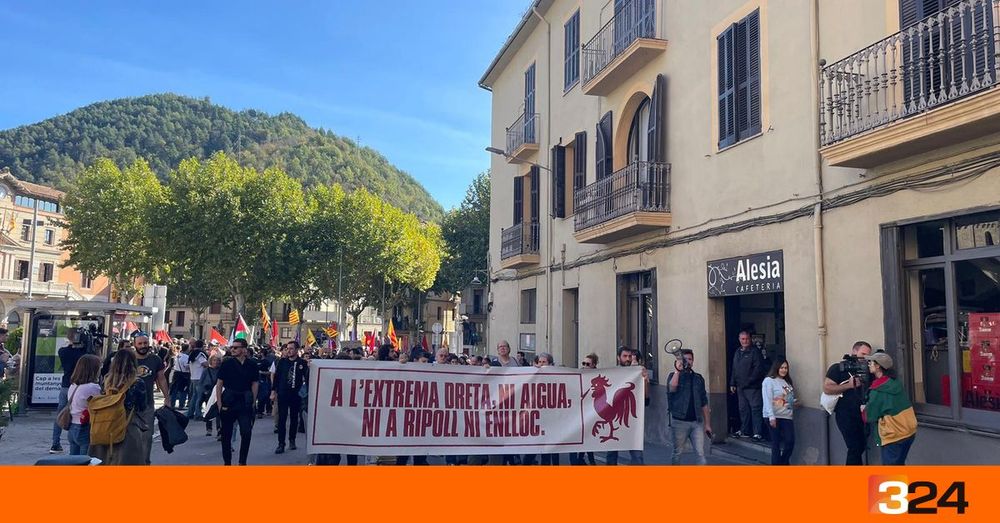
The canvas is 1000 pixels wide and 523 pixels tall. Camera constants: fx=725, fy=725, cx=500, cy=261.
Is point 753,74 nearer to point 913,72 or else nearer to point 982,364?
point 913,72

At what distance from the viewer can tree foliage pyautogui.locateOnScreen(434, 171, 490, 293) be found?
44.7 metres

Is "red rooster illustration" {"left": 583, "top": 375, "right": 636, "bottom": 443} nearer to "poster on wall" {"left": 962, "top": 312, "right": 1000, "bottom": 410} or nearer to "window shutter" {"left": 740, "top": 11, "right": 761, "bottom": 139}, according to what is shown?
"poster on wall" {"left": 962, "top": 312, "right": 1000, "bottom": 410}

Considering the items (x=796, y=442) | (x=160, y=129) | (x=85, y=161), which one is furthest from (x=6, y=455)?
(x=160, y=129)

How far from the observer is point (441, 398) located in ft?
25.8

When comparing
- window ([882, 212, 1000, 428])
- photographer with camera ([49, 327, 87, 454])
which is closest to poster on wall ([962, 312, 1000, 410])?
window ([882, 212, 1000, 428])

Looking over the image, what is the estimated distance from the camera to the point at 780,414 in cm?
937

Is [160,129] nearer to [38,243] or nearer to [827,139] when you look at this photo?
[38,243]

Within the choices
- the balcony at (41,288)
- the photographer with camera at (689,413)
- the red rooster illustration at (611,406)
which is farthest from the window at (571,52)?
the balcony at (41,288)

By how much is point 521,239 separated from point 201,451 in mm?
11131

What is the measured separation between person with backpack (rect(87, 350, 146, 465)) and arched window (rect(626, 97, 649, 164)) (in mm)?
10410

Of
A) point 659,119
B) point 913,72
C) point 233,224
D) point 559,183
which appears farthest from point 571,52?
point 233,224

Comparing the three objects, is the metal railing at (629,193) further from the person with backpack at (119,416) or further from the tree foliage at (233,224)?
the tree foliage at (233,224)

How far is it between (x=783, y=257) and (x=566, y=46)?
1019 centimetres
